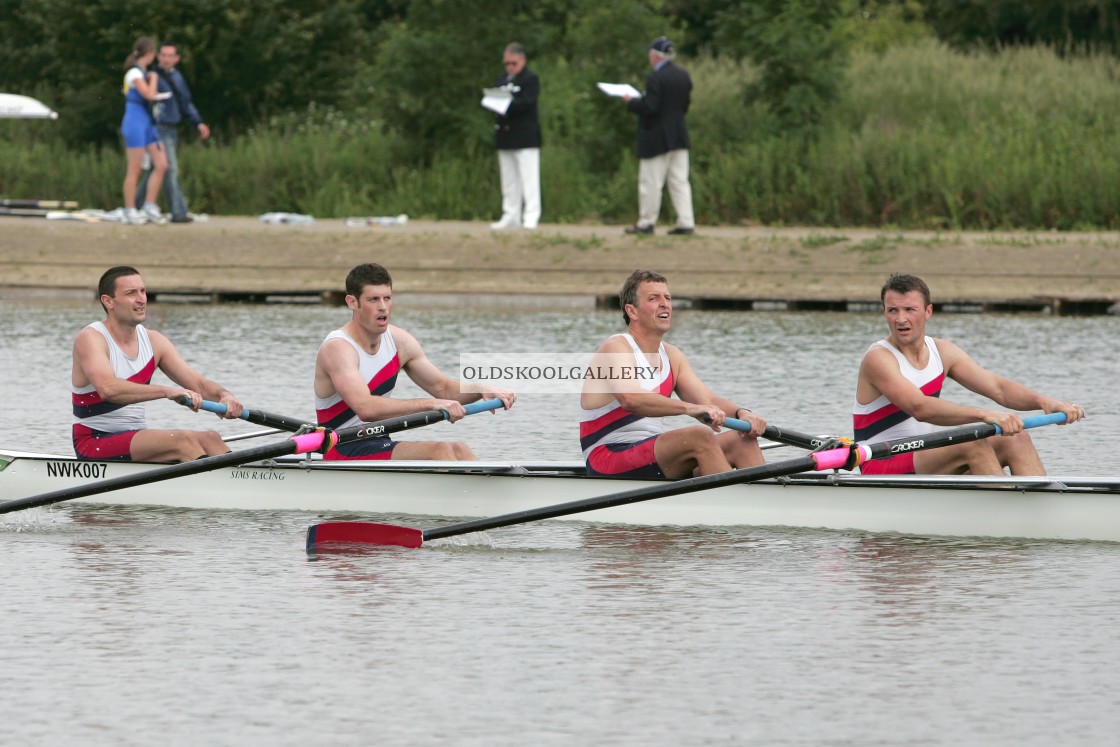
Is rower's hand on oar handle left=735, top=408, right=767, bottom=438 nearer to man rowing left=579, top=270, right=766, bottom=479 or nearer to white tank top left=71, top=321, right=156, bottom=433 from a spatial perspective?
man rowing left=579, top=270, right=766, bottom=479

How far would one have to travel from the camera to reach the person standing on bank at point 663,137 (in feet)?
71.2

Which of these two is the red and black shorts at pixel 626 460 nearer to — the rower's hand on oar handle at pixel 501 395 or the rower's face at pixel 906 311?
the rower's hand on oar handle at pixel 501 395

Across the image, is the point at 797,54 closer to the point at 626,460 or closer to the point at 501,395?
the point at 501,395

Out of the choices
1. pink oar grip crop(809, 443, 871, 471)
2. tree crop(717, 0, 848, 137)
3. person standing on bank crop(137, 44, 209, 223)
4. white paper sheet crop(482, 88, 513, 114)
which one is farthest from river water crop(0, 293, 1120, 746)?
tree crop(717, 0, 848, 137)

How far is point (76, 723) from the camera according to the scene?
670cm

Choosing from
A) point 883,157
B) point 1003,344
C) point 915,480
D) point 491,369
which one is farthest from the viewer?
point 883,157

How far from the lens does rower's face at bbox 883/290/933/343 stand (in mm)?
9969

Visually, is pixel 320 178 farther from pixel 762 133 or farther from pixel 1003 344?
pixel 1003 344

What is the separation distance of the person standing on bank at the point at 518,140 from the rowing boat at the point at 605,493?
38.6 feet

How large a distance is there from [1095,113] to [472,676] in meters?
21.6

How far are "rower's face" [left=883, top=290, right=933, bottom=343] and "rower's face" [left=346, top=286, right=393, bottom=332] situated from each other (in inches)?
102

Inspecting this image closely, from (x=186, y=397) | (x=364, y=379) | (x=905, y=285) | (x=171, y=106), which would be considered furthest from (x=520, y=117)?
(x=905, y=285)

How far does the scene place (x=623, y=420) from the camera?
10.4m

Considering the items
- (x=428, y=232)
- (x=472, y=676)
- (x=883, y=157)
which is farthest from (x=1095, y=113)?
(x=472, y=676)
